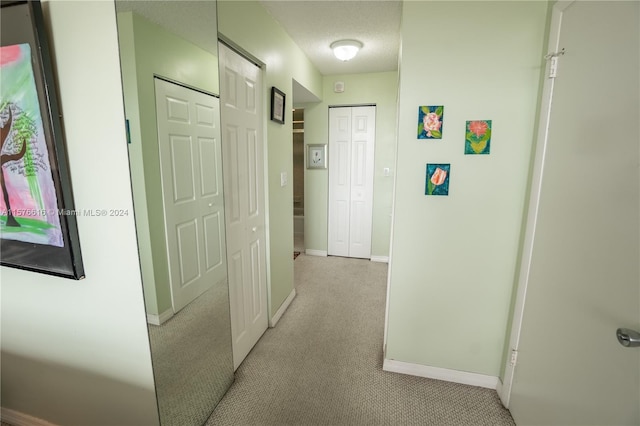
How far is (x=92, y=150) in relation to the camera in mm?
1072

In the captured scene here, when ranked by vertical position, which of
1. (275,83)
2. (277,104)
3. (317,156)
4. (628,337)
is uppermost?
(275,83)

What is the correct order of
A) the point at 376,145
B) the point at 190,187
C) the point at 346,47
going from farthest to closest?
the point at 376,145, the point at 346,47, the point at 190,187

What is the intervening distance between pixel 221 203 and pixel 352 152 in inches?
101

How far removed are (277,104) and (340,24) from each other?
777mm

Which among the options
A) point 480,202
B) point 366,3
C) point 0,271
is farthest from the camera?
point 366,3

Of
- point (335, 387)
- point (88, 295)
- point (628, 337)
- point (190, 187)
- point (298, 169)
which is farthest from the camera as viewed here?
point (298, 169)

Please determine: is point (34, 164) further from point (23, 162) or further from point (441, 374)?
point (441, 374)

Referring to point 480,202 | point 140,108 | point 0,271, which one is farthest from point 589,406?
point 0,271

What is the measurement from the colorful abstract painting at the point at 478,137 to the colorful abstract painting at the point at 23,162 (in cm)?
189

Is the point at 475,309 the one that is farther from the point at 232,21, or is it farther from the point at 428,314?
the point at 232,21

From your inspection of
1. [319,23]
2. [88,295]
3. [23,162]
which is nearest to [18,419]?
[88,295]

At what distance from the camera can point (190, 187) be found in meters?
1.39

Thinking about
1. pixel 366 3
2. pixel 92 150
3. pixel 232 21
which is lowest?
pixel 92 150

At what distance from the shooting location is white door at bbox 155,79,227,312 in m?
1.25
